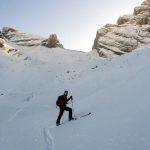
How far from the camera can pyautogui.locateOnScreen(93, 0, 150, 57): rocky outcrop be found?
58.5m

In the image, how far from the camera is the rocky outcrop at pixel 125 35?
58.5 m

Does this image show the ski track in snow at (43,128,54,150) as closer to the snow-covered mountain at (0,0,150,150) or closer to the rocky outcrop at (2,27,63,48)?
the snow-covered mountain at (0,0,150,150)

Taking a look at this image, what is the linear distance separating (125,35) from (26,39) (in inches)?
877

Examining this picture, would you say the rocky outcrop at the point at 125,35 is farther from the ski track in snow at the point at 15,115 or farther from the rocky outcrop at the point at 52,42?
the ski track in snow at the point at 15,115

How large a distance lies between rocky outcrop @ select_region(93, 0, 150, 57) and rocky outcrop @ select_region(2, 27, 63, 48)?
350 inches

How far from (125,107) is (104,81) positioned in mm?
11601

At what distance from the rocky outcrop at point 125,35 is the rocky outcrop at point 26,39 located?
889cm

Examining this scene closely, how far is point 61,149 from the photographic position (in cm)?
1145

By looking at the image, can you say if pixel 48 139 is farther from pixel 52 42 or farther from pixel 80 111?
pixel 52 42

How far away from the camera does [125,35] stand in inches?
2418

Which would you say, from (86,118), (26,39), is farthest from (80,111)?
(26,39)

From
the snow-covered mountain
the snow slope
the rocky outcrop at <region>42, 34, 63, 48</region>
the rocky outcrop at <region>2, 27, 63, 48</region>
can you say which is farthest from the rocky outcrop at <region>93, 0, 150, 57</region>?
the snow slope

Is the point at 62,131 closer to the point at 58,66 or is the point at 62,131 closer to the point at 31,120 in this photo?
the point at 31,120

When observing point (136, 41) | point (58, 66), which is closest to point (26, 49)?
point (58, 66)
